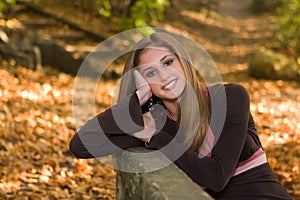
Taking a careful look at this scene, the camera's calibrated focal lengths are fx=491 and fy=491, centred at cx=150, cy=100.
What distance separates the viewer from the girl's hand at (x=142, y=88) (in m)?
2.45

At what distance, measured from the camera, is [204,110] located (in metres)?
2.43

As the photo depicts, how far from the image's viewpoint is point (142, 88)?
2471mm

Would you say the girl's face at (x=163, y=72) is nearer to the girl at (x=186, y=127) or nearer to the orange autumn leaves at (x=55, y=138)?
the girl at (x=186, y=127)

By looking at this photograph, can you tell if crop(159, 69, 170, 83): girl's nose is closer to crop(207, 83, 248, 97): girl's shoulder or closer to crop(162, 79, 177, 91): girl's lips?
crop(162, 79, 177, 91): girl's lips

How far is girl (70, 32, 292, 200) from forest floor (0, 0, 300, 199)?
73.3 inches

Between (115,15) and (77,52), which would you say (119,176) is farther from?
(115,15)

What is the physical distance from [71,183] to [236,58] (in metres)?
9.55

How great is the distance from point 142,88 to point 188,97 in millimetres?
243

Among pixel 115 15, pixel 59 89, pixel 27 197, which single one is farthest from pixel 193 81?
pixel 115 15

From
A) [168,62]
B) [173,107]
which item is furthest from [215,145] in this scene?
[168,62]

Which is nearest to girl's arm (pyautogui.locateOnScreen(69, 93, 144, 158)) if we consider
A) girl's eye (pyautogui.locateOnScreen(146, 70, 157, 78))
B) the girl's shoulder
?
girl's eye (pyautogui.locateOnScreen(146, 70, 157, 78))

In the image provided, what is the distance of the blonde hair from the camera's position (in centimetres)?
239

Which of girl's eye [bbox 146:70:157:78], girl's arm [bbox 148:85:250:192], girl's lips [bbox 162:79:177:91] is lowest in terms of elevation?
girl's arm [bbox 148:85:250:192]

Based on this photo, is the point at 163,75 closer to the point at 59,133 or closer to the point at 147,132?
the point at 147,132
